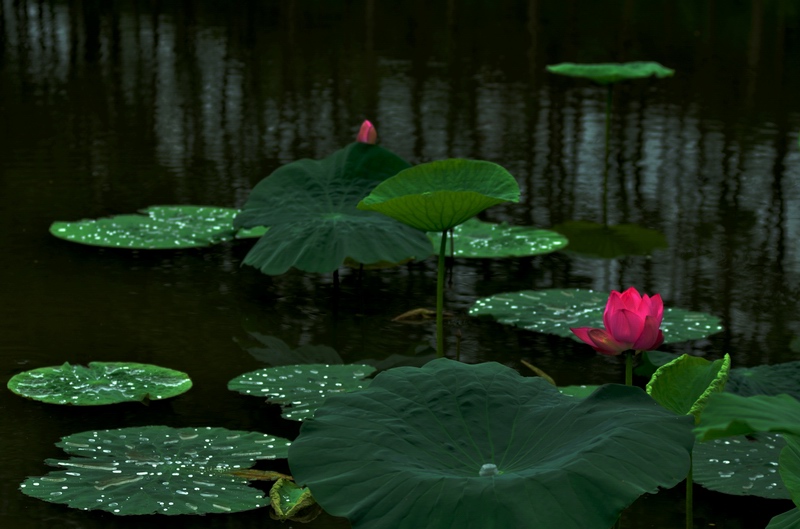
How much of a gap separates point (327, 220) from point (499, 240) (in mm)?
793

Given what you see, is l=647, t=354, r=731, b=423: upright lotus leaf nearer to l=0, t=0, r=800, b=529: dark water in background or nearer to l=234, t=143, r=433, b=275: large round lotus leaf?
l=0, t=0, r=800, b=529: dark water in background

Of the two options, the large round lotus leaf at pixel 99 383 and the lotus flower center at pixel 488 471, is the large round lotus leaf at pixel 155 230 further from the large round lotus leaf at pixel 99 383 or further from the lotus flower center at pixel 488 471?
the lotus flower center at pixel 488 471

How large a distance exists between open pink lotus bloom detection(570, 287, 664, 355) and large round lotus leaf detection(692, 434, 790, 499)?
0.48 meters

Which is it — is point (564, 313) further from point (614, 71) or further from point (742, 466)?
point (614, 71)

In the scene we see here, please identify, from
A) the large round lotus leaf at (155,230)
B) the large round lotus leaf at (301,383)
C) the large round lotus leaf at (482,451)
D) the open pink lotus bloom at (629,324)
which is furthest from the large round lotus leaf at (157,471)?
the large round lotus leaf at (155,230)

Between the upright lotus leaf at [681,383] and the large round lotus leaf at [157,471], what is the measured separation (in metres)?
0.67

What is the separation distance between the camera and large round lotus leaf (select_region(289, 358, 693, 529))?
1.32 metres

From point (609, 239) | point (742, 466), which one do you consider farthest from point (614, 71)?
point (742, 466)

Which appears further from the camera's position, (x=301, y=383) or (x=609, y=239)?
(x=609, y=239)

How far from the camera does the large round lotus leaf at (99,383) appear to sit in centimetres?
222

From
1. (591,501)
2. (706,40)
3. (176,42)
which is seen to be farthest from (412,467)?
(706,40)

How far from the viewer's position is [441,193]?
215 centimetres

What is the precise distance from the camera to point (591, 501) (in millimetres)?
1325

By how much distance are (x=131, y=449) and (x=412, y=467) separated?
723 mm
